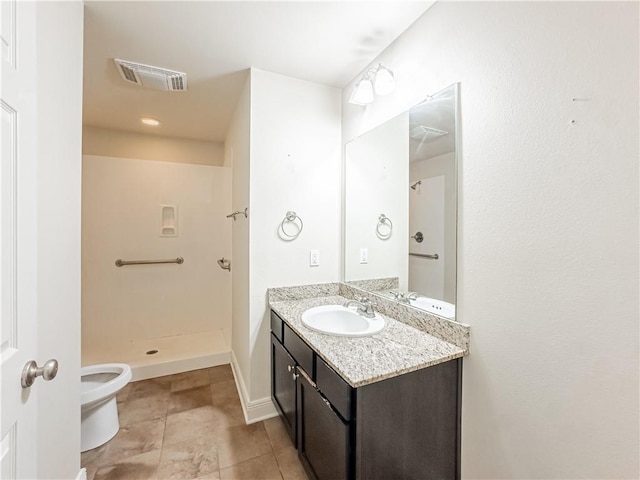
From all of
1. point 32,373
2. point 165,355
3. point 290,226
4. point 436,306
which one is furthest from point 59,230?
point 165,355

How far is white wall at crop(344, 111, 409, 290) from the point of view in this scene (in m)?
1.57

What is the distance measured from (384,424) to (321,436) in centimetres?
33

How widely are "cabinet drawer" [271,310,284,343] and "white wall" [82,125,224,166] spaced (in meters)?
2.27

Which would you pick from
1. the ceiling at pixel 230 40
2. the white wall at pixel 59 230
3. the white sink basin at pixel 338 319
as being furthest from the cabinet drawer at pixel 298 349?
the ceiling at pixel 230 40

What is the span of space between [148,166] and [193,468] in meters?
2.79

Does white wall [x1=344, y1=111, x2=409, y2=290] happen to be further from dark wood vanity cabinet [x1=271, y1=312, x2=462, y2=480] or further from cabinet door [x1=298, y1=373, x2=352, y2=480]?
cabinet door [x1=298, y1=373, x2=352, y2=480]

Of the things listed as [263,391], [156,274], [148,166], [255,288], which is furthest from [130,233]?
[263,391]

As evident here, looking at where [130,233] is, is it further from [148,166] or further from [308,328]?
[308,328]

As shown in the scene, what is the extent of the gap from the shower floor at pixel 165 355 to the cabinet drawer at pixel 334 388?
187 centimetres

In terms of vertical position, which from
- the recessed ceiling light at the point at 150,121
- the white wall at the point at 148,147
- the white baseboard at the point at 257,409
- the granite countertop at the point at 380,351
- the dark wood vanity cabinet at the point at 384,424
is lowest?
the white baseboard at the point at 257,409

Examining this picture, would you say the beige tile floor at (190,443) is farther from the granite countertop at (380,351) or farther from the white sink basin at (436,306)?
the white sink basin at (436,306)

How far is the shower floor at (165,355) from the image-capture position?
2455mm

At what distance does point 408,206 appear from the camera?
1544mm

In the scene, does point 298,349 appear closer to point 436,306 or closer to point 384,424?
point 384,424
